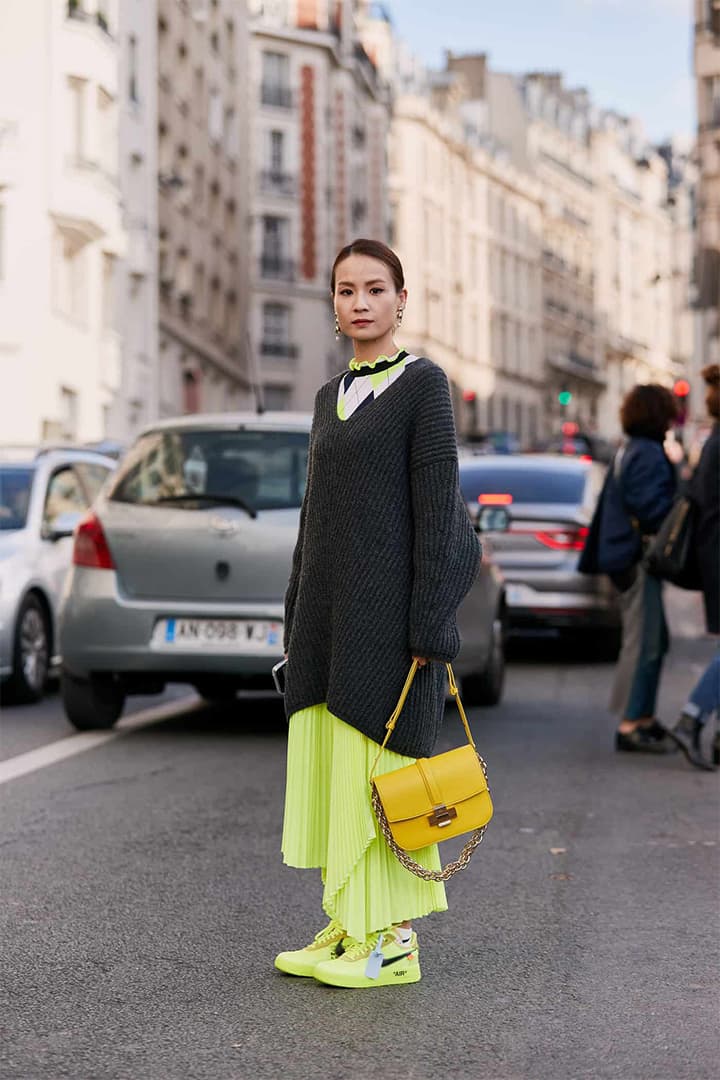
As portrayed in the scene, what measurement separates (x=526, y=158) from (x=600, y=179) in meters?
15.3

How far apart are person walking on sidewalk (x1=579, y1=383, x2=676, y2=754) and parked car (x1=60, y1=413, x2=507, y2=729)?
1.58 meters

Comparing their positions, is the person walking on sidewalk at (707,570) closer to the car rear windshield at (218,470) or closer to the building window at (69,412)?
the car rear windshield at (218,470)

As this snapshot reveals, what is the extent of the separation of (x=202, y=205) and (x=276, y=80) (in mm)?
20652

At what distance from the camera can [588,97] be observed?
126812 millimetres

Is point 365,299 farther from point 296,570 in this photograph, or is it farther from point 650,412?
point 650,412

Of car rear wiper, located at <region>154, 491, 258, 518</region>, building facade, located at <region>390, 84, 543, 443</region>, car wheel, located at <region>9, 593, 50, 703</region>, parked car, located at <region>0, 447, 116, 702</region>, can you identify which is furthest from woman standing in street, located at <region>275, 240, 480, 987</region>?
building facade, located at <region>390, 84, 543, 443</region>

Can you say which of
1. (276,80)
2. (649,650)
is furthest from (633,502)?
(276,80)

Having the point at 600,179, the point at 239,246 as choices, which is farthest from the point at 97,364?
the point at 600,179

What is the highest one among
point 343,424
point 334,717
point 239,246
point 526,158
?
point 526,158

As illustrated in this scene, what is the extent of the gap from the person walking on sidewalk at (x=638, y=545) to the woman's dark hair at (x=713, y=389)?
0.25 m

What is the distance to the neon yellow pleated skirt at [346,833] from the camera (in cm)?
467

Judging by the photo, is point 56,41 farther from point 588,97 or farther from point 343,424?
point 588,97

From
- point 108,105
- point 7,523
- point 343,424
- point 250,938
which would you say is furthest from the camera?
point 108,105

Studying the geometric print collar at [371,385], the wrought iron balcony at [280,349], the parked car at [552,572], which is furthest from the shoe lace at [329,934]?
the wrought iron balcony at [280,349]
